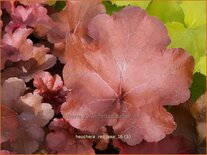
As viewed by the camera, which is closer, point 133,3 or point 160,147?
point 160,147

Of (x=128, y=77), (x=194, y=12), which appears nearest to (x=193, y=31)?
(x=194, y=12)

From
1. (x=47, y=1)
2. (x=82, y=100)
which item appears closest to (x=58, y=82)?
(x=82, y=100)

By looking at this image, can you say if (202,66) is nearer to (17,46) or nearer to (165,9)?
(165,9)

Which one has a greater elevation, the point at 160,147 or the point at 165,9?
the point at 165,9

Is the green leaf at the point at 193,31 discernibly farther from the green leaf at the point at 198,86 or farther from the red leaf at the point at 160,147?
the red leaf at the point at 160,147

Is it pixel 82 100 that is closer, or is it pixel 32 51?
pixel 82 100

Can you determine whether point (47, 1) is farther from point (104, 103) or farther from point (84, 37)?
point (104, 103)
